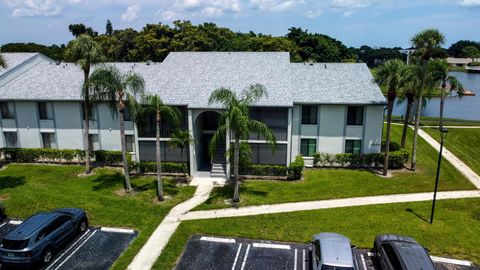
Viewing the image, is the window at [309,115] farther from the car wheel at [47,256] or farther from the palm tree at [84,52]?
the car wheel at [47,256]

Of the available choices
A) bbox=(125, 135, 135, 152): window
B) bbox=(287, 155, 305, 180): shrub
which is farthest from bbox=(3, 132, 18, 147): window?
bbox=(287, 155, 305, 180): shrub

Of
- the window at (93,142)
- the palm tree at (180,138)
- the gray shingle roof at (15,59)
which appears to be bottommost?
the window at (93,142)

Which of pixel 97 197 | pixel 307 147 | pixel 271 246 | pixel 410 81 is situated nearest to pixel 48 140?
pixel 97 197

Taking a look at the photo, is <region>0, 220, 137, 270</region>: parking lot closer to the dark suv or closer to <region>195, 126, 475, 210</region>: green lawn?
the dark suv

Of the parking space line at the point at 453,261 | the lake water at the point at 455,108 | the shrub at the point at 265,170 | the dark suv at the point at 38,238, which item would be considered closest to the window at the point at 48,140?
the dark suv at the point at 38,238

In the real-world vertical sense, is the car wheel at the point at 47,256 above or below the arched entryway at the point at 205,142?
below
